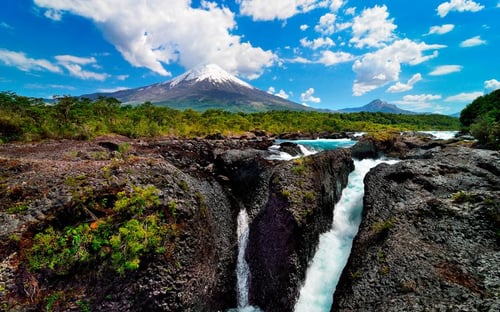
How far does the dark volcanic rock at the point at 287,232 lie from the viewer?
912 centimetres

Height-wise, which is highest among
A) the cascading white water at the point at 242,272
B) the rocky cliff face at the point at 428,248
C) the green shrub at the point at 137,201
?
the green shrub at the point at 137,201

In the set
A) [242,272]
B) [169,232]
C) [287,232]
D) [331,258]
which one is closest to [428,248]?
[331,258]

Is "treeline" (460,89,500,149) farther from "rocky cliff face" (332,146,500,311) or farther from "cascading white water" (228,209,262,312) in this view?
"cascading white water" (228,209,262,312)

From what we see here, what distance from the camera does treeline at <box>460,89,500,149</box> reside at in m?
19.2

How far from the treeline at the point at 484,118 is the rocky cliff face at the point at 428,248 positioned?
Answer: 10874mm

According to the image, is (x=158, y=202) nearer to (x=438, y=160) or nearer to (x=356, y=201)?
(x=356, y=201)

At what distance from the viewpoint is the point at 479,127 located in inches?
863

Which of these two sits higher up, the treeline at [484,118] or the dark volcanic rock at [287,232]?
the treeline at [484,118]

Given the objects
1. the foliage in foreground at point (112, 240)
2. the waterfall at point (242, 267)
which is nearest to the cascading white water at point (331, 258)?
the waterfall at point (242, 267)

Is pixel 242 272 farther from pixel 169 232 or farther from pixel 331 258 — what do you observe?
pixel 169 232

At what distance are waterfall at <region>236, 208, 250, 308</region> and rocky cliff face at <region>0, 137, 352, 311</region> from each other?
12.0 inches

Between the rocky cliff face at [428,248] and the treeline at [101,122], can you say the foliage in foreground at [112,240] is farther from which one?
the treeline at [101,122]

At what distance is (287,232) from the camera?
962 centimetres

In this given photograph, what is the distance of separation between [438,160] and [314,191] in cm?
897
